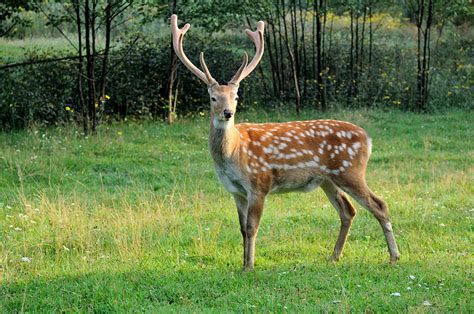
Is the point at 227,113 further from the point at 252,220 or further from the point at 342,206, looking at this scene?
the point at 342,206

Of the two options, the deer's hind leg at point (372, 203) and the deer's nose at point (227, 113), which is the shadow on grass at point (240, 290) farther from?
the deer's nose at point (227, 113)

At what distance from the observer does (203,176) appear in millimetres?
10703

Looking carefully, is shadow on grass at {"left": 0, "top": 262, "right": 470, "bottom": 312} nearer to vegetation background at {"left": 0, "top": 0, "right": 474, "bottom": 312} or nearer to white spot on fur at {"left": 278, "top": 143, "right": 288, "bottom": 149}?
vegetation background at {"left": 0, "top": 0, "right": 474, "bottom": 312}

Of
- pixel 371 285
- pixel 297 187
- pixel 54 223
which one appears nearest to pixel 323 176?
pixel 297 187

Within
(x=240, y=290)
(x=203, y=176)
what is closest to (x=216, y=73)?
(x=203, y=176)

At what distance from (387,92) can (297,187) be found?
12183mm

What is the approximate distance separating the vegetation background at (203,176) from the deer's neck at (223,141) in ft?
3.01

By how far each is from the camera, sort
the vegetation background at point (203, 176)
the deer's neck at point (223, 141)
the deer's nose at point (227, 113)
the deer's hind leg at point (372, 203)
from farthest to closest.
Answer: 1. the deer's hind leg at point (372, 203)
2. the deer's neck at point (223, 141)
3. the deer's nose at point (227, 113)
4. the vegetation background at point (203, 176)

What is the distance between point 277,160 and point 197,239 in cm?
117

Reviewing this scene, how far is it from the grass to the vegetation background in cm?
2

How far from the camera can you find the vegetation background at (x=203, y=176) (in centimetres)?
571

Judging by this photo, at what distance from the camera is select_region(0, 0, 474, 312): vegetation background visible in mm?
5707

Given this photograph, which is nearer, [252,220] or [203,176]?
[252,220]

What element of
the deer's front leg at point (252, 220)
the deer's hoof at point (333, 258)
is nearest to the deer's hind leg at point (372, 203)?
the deer's hoof at point (333, 258)
